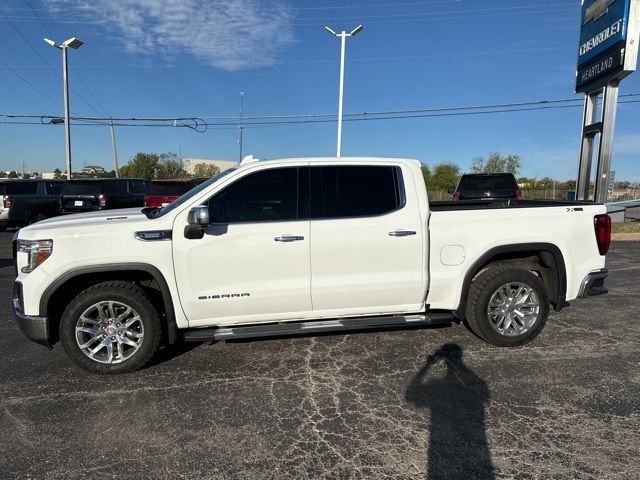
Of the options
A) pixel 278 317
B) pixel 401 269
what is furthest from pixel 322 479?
pixel 401 269

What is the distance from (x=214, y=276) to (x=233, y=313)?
0.39 metres

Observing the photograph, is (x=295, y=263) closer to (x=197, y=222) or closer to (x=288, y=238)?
(x=288, y=238)

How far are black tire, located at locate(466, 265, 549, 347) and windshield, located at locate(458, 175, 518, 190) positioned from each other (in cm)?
938

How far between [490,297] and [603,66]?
40.2ft

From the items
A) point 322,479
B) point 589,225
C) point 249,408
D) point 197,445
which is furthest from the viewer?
point 589,225

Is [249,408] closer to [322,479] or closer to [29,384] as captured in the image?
[322,479]

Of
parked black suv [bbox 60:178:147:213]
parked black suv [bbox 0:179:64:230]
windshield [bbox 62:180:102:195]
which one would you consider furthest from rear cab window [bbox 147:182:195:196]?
parked black suv [bbox 0:179:64:230]

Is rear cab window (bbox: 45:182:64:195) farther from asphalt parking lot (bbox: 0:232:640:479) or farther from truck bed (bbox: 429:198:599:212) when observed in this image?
truck bed (bbox: 429:198:599:212)

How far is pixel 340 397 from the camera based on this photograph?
365cm

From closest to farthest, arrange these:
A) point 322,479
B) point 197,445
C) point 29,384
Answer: point 322,479 < point 197,445 < point 29,384

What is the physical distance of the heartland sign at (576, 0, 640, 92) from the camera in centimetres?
1212

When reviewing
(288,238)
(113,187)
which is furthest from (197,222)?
(113,187)

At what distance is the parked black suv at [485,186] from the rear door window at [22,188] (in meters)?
13.3

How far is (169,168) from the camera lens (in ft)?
242
